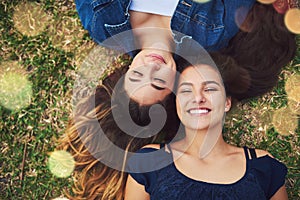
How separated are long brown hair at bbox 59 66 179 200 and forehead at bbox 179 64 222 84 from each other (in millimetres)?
421

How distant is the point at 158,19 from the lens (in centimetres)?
345

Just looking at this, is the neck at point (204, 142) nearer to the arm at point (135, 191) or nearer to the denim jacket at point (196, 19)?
the arm at point (135, 191)

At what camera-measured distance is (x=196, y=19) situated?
338 cm

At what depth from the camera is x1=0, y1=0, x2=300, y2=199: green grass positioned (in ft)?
12.5

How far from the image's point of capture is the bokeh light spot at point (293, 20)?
3.57 meters

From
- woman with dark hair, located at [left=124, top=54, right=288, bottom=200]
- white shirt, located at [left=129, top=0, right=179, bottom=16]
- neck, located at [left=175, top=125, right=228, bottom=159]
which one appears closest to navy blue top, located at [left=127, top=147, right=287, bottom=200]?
woman with dark hair, located at [left=124, top=54, right=288, bottom=200]

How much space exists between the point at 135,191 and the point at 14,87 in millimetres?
1365

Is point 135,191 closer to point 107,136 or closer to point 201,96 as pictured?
point 107,136

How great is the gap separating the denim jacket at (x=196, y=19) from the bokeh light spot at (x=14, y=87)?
893 mm

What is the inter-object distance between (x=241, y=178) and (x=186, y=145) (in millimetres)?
426

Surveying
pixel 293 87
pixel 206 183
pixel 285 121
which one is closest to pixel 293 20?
pixel 293 87

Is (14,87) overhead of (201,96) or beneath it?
beneath

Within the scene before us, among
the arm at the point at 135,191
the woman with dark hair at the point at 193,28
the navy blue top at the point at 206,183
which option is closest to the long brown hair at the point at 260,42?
the woman with dark hair at the point at 193,28

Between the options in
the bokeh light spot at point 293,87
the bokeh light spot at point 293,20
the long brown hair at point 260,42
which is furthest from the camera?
the bokeh light spot at point 293,87
